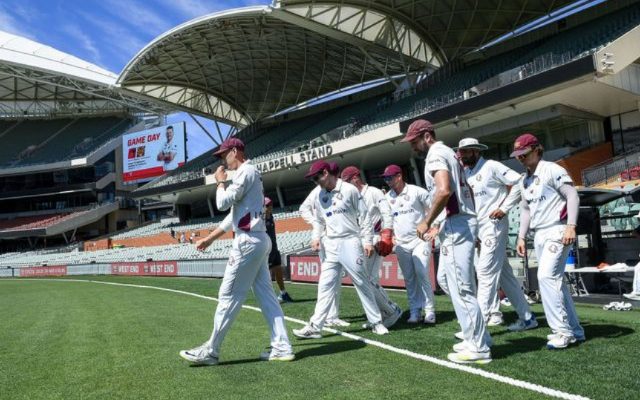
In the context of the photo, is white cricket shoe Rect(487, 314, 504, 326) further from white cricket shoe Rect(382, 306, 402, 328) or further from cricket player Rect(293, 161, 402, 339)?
cricket player Rect(293, 161, 402, 339)

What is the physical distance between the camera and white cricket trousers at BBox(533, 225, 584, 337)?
4789 millimetres

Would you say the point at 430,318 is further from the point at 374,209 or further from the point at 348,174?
the point at 348,174

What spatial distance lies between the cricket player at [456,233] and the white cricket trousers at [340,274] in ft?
4.66

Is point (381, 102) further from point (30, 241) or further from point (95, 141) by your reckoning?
point (30, 241)

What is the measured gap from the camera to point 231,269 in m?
4.89

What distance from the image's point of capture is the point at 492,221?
5797mm

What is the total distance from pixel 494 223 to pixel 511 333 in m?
1.26

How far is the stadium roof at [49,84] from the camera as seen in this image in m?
47.1

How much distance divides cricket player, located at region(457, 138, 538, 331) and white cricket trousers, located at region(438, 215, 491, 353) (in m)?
1.05

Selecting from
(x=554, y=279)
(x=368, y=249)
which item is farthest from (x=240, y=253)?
(x=554, y=279)

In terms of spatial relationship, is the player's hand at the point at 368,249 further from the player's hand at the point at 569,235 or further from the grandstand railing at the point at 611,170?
the grandstand railing at the point at 611,170

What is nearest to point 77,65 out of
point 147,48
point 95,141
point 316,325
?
point 95,141

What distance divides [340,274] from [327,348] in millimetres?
1076

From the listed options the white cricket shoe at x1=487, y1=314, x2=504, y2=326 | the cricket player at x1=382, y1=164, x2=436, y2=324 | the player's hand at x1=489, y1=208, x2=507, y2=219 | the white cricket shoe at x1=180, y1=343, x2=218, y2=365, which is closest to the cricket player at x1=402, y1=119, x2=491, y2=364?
the player's hand at x1=489, y1=208, x2=507, y2=219
